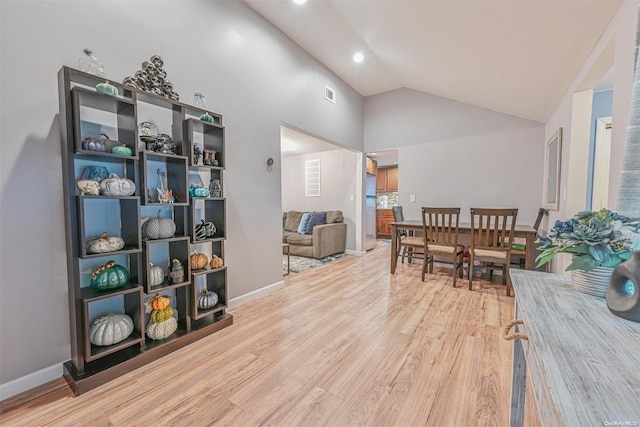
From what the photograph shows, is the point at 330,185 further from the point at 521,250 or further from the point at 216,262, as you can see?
the point at 216,262

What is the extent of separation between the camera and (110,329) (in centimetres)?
165

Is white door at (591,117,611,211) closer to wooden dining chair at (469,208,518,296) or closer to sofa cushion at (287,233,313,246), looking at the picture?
wooden dining chair at (469,208,518,296)

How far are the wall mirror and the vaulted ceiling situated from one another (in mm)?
430

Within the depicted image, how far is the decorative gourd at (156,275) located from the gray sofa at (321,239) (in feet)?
9.61

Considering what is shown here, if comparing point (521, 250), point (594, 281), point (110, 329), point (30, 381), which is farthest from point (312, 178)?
point (594, 281)

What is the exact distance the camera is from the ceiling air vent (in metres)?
4.04

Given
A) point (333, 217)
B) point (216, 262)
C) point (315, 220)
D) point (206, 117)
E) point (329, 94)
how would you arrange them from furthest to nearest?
point (333, 217) → point (315, 220) → point (329, 94) → point (216, 262) → point (206, 117)

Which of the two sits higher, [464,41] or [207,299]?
[464,41]

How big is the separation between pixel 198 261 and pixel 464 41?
311 cm

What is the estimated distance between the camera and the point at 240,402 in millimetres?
1433

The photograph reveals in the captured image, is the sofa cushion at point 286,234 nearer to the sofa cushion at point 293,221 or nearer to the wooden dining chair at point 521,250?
the sofa cushion at point 293,221

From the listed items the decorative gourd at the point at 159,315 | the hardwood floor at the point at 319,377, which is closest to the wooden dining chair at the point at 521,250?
the hardwood floor at the point at 319,377

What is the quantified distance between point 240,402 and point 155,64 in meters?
2.33

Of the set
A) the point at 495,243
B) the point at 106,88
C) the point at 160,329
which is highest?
the point at 106,88
